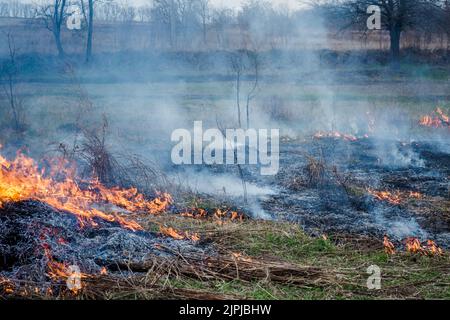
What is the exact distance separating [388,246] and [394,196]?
7.26 ft

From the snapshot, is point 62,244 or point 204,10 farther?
point 204,10

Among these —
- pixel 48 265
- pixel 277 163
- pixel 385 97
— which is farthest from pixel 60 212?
pixel 385 97

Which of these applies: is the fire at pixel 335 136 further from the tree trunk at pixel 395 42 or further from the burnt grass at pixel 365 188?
the tree trunk at pixel 395 42

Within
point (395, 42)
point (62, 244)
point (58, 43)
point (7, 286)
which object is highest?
point (58, 43)

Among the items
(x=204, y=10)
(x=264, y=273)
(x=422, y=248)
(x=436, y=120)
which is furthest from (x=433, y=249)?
(x=204, y=10)

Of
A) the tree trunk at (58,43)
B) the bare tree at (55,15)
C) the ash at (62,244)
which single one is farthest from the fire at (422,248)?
the tree trunk at (58,43)

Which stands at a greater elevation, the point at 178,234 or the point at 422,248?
the point at 178,234

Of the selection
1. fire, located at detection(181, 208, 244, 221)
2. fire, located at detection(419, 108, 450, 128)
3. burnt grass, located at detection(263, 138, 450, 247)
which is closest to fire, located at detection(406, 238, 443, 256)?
burnt grass, located at detection(263, 138, 450, 247)

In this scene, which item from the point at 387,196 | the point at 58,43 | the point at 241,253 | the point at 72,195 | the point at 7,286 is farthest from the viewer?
the point at 58,43

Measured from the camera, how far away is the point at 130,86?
1950 cm

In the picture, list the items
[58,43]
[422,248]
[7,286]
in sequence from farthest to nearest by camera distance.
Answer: [58,43], [422,248], [7,286]

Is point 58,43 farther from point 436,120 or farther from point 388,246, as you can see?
point 388,246

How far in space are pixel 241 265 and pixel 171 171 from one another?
4.74 metres

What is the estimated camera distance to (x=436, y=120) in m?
14.0
